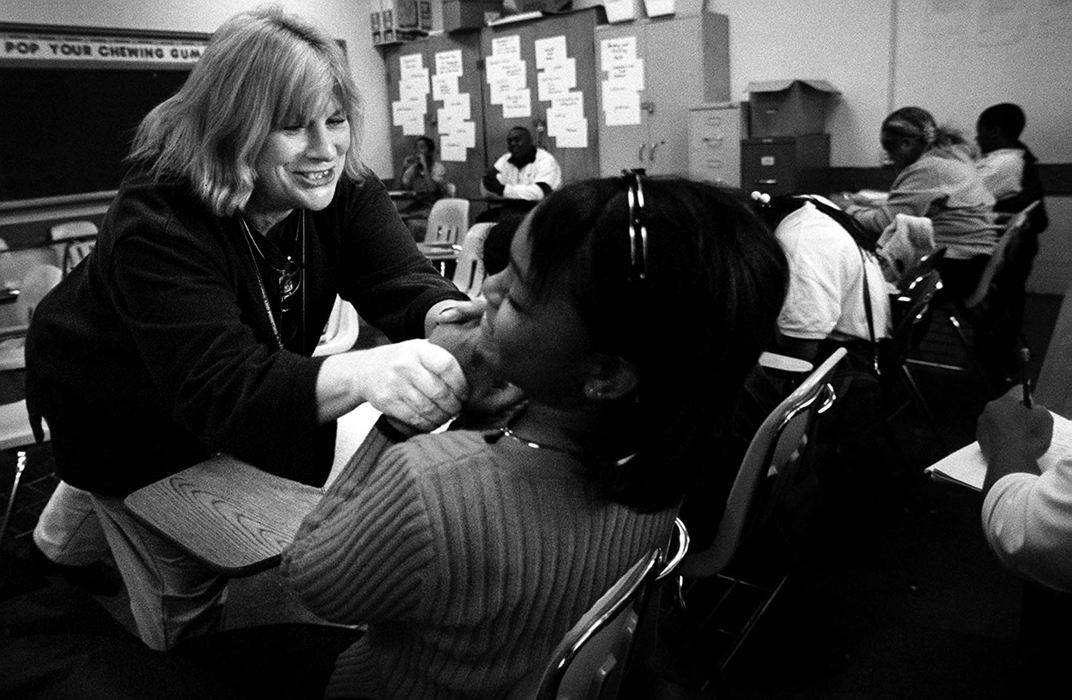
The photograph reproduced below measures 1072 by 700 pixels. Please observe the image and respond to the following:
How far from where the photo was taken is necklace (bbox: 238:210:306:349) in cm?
124

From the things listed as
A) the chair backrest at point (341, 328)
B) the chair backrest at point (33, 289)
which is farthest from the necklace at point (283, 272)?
the chair backrest at point (33, 289)

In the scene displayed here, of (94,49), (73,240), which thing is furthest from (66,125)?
(73,240)

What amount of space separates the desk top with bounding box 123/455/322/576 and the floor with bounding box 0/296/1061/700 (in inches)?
37.3

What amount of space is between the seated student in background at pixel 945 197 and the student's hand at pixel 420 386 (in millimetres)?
3453

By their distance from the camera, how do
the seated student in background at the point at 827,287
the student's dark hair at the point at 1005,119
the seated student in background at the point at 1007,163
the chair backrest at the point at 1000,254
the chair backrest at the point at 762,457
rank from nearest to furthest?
the chair backrest at the point at 762,457, the seated student in background at the point at 827,287, the chair backrest at the point at 1000,254, the seated student in background at the point at 1007,163, the student's dark hair at the point at 1005,119

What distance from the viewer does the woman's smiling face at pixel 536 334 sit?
804 mm

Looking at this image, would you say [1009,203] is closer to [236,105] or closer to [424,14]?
[236,105]

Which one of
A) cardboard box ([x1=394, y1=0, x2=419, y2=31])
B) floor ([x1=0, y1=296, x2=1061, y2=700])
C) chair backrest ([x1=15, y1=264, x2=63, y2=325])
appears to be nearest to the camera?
floor ([x1=0, y1=296, x2=1061, y2=700])

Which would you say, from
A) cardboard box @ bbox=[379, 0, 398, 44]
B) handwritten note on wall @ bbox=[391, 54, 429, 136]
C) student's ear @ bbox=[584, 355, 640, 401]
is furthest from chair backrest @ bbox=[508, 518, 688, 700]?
cardboard box @ bbox=[379, 0, 398, 44]

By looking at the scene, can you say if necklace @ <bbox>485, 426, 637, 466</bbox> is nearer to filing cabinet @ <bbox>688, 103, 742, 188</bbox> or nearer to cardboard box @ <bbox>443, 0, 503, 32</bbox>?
filing cabinet @ <bbox>688, 103, 742, 188</bbox>

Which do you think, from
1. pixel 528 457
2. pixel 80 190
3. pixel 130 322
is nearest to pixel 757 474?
pixel 528 457

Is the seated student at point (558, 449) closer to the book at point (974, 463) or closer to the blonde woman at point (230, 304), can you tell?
the blonde woman at point (230, 304)

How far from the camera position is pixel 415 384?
2.99 ft

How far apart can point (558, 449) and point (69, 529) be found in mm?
1266
